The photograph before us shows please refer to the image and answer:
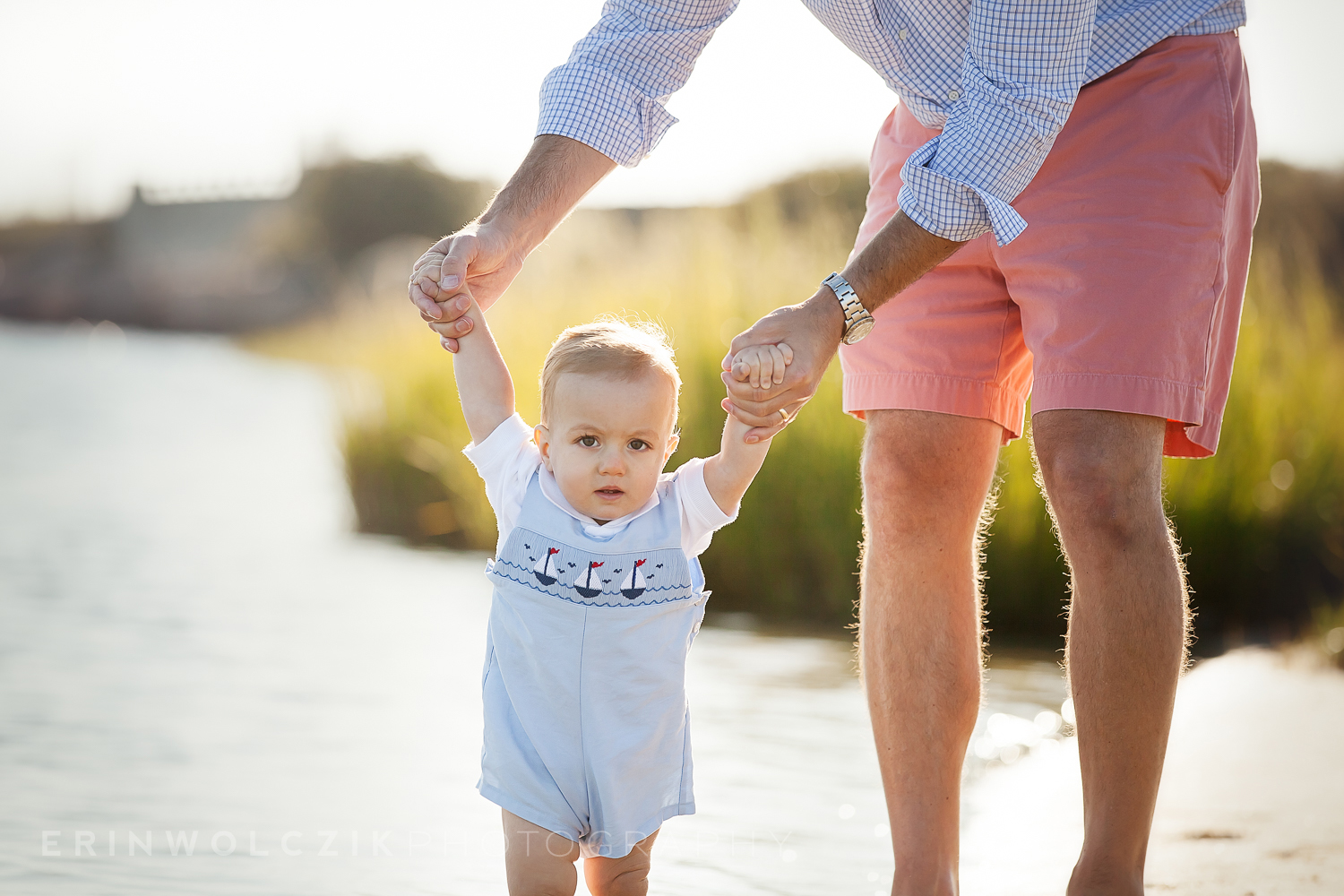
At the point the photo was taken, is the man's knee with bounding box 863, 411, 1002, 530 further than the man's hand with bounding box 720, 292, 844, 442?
Yes

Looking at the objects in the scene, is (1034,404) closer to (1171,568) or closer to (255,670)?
(1171,568)

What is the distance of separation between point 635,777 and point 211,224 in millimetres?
43809

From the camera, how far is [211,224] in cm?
4222

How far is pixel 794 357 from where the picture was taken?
5.42ft

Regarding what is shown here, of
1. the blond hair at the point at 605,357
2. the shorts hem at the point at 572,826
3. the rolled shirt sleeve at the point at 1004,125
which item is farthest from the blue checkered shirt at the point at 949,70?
the shorts hem at the point at 572,826

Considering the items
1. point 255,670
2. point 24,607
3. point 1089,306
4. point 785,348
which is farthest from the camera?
point 24,607

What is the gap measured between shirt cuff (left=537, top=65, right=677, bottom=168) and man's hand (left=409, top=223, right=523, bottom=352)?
239mm

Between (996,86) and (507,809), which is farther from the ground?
(996,86)

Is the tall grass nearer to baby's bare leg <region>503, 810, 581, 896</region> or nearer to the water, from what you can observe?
the water

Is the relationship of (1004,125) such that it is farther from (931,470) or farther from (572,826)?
(572,826)

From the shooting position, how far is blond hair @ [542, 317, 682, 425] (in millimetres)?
1797

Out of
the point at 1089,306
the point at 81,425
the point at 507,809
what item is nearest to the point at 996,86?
the point at 1089,306

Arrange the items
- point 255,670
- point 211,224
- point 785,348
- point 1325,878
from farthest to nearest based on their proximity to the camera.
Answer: point 211,224 < point 255,670 < point 1325,878 < point 785,348

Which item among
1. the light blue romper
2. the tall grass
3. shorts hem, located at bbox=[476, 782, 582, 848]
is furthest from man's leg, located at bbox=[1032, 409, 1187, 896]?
the tall grass
